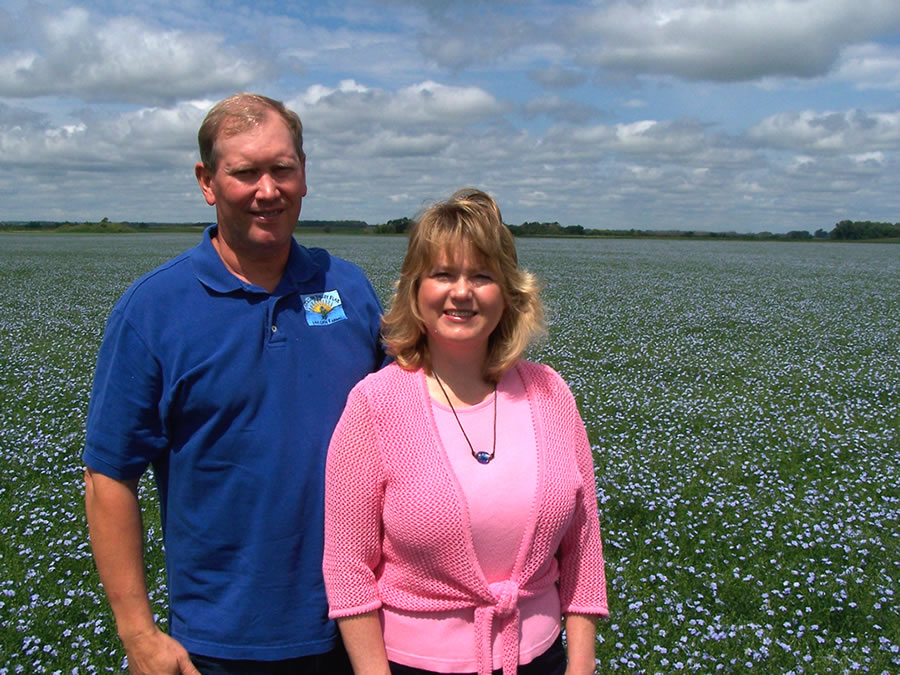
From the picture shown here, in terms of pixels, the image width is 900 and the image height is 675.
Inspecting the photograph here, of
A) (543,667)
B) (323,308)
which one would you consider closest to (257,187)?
(323,308)

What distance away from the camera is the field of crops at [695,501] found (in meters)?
4.42

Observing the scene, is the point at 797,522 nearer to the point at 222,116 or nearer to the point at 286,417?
the point at 286,417

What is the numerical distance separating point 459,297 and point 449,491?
0.54 m

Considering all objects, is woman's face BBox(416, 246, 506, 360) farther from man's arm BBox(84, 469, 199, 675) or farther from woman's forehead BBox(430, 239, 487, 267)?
man's arm BBox(84, 469, 199, 675)

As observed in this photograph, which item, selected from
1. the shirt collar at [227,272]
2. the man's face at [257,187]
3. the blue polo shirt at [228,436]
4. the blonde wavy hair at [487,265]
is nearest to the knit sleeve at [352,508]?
the blue polo shirt at [228,436]

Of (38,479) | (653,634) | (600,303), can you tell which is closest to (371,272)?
(600,303)

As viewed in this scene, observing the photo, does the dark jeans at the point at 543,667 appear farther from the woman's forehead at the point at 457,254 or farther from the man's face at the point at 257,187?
the man's face at the point at 257,187

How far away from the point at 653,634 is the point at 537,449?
9.62ft

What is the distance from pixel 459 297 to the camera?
6.93ft

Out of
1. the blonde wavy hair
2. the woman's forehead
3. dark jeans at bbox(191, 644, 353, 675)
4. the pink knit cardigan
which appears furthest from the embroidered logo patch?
dark jeans at bbox(191, 644, 353, 675)

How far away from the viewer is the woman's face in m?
2.11

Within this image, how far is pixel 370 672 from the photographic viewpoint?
2.05m

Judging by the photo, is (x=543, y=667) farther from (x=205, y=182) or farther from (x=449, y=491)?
(x=205, y=182)

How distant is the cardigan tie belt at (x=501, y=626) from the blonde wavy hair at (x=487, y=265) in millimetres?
Answer: 627
